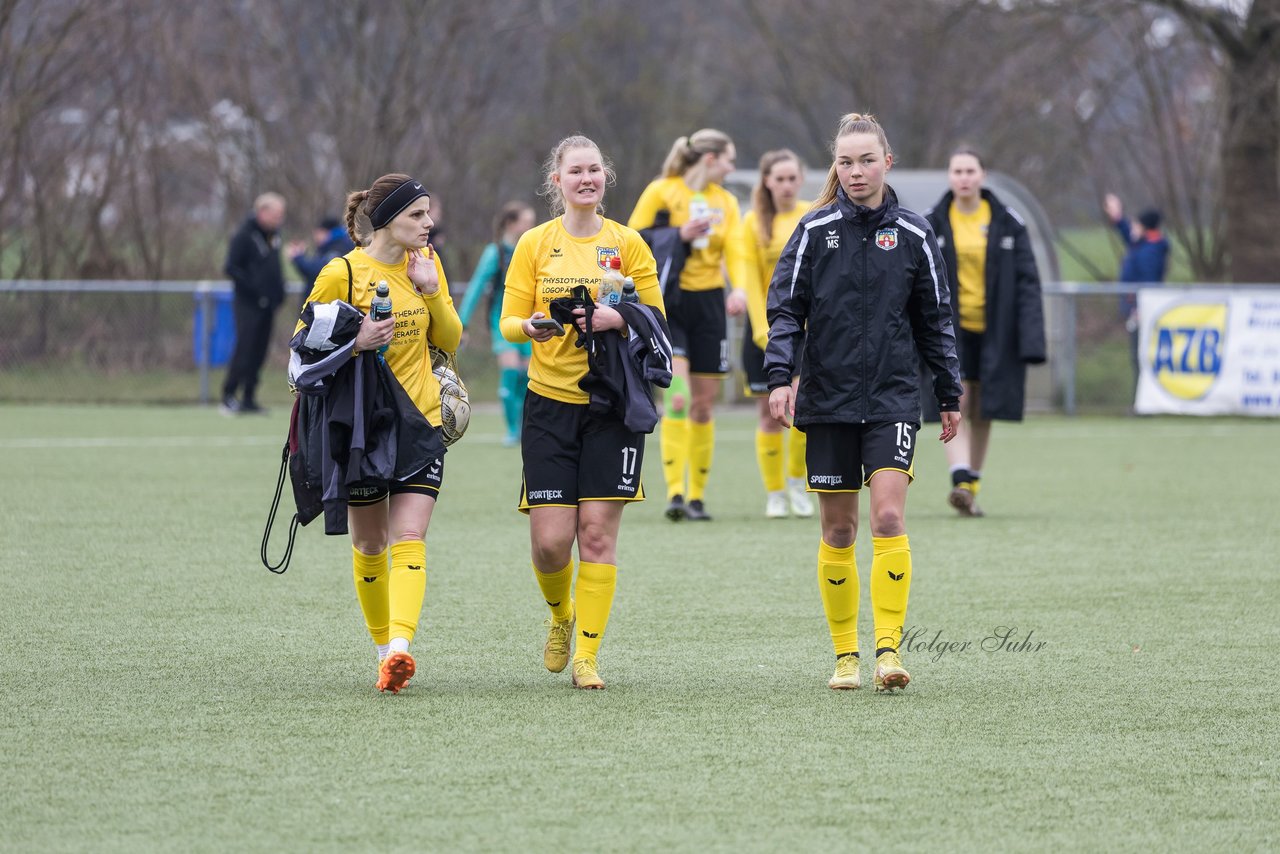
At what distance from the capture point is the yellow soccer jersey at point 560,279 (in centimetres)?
610

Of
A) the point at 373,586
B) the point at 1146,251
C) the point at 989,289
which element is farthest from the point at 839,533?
the point at 1146,251

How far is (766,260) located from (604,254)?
474 centimetres

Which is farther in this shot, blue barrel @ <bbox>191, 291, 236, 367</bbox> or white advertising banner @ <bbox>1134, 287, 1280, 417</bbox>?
blue barrel @ <bbox>191, 291, 236, 367</bbox>

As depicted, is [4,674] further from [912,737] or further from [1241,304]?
[1241,304]

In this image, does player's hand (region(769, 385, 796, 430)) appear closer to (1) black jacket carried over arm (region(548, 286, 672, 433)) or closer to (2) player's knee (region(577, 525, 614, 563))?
(1) black jacket carried over arm (region(548, 286, 672, 433))

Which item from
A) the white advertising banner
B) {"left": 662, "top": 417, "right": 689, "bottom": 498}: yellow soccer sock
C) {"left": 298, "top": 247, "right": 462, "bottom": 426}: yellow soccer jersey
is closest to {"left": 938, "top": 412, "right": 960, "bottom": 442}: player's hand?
{"left": 298, "top": 247, "right": 462, "bottom": 426}: yellow soccer jersey

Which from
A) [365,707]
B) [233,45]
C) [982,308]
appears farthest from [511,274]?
[233,45]

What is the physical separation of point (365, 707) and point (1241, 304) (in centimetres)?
1556

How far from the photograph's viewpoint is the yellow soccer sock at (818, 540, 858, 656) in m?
6.14

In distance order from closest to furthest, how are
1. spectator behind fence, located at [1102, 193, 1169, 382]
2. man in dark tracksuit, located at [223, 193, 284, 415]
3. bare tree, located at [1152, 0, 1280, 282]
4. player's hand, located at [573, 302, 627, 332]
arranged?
player's hand, located at [573, 302, 627, 332], man in dark tracksuit, located at [223, 193, 284, 415], spectator behind fence, located at [1102, 193, 1169, 382], bare tree, located at [1152, 0, 1280, 282]

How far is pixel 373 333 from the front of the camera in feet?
19.0

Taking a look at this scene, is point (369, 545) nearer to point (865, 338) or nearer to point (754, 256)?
point (865, 338)

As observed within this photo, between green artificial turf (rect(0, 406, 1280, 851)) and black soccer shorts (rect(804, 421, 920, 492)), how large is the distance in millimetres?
702

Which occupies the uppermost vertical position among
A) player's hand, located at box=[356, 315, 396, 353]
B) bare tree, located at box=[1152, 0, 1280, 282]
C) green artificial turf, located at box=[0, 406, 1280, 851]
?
bare tree, located at box=[1152, 0, 1280, 282]
